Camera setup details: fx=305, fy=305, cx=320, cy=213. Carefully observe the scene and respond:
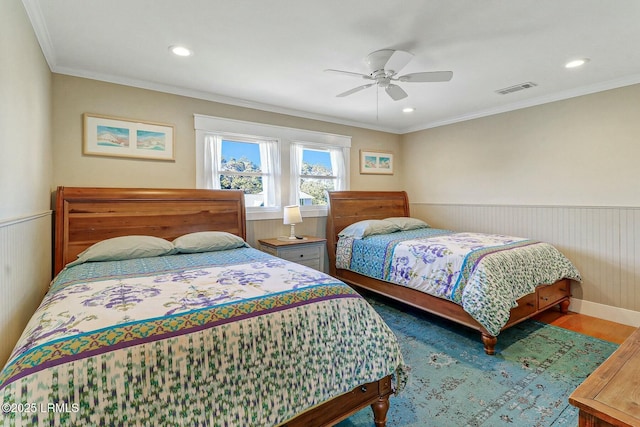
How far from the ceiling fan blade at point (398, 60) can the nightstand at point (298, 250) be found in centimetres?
210

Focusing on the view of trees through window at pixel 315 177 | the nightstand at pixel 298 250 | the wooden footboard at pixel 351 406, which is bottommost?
the wooden footboard at pixel 351 406

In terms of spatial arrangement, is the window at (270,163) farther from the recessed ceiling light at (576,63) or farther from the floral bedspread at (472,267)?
the recessed ceiling light at (576,63)

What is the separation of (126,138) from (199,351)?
2.74m

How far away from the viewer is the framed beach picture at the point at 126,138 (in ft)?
9.62

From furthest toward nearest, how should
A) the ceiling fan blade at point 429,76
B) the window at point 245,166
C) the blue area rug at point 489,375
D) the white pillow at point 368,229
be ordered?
the white pillow at point 368,229
the window at point 245,166
the ceiling fan blade at point 429,76
the blue area rug at point 489,375

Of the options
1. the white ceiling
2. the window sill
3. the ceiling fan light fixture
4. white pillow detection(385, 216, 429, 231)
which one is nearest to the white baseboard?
white pillow detection(385, 216, 429, 231)

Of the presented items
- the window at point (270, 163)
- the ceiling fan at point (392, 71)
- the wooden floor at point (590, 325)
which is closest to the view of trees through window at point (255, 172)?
the window at point (270, 163)

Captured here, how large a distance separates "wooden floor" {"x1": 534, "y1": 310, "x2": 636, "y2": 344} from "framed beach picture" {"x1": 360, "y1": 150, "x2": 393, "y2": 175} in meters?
2.97

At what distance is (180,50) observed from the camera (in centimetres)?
247

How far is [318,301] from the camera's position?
1.58 m

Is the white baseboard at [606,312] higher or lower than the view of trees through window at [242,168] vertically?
lower

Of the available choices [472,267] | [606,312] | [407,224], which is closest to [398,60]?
[472,267]

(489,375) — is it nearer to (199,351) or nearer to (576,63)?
(199,351)

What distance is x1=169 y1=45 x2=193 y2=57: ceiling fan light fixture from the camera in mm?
2430
